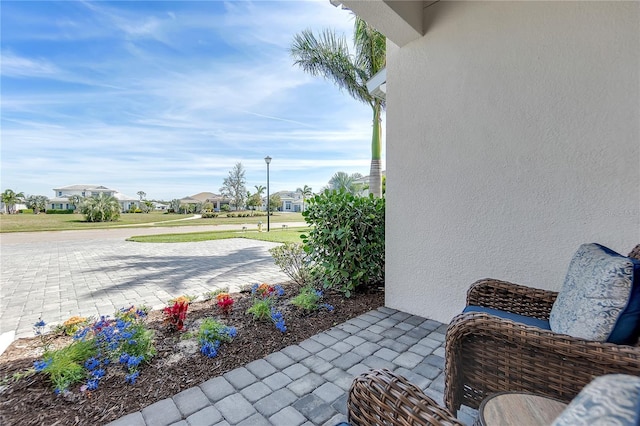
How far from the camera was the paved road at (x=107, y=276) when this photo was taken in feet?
12.8

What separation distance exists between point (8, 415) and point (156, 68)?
13.0 meters

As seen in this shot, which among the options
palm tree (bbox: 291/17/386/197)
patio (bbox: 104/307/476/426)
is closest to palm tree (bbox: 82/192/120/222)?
palm tree (bbox: 291/17/386/197)

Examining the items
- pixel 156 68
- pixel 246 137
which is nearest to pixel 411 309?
pixel 156 68

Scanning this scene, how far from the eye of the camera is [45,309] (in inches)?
151

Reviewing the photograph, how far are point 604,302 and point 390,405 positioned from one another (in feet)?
3.80

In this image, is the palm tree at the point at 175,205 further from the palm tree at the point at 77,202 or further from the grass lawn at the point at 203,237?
the grass lawn at the point at 203,237

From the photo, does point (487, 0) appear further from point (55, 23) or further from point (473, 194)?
point (55, 23)

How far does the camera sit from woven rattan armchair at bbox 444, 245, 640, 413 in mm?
1218

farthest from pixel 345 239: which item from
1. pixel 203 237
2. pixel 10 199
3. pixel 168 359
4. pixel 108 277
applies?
pixel 10 199

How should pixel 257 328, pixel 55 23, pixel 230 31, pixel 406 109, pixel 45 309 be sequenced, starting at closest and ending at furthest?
pixel 257 328
pixel 406 109
pixel 45 309
pixel 55 23
pixel 230 31

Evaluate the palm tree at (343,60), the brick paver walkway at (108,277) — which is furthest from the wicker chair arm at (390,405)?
the palm tree at (343,60)

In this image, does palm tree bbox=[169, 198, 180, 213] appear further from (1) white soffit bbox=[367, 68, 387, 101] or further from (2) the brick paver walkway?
(1) white soffit bbox=[367, 68, 387, 101]

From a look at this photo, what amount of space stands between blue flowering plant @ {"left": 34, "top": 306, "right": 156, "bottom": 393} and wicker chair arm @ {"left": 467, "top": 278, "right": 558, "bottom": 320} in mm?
2593

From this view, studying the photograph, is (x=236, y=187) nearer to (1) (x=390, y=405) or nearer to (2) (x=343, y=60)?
(2) (x=343, y=60)
